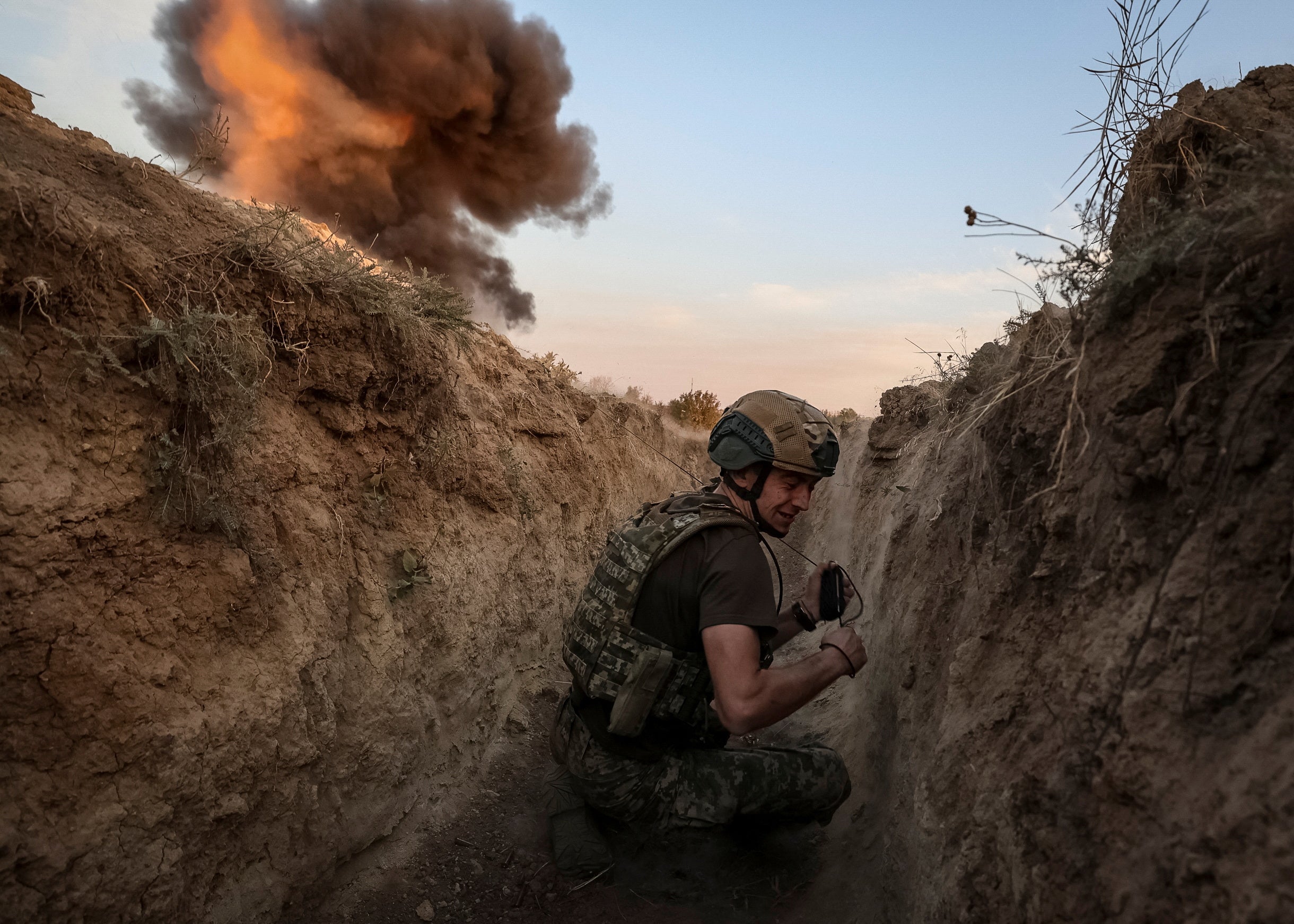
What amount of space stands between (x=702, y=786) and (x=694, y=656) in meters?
0.67

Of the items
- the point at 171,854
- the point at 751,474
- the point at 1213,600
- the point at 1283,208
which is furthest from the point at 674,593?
the point at 1283,208

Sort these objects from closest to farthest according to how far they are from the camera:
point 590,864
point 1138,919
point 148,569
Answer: point 1138,919
point 148,569
point 590,864

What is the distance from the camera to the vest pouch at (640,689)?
2949 millimetres

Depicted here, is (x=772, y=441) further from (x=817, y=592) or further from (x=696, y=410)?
(x=696, y=410)

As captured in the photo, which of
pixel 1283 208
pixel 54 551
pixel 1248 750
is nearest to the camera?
pixel 1248 750

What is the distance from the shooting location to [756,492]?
3.12 m

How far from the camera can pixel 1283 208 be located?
5.11 feet

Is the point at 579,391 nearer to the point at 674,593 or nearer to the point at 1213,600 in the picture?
the point at 674,593

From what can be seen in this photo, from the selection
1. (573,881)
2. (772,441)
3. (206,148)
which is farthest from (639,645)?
(206,148)

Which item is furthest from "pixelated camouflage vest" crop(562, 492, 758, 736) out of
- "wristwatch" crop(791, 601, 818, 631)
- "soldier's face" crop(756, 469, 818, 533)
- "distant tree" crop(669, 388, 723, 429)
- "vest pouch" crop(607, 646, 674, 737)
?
"distant tree" crop(669, 388, 723, 429)

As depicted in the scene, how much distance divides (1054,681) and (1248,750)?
1.94 ft

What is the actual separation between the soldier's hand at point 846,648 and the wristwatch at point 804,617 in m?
0.34

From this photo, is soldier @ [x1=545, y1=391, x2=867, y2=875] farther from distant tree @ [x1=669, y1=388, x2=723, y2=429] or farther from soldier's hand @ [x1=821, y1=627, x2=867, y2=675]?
distant tree @ [x1=669, y1=388, x2=723, y2=429]

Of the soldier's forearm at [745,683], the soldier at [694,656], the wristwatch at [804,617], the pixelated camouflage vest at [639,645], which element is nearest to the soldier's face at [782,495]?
the soldier at [694,656]
